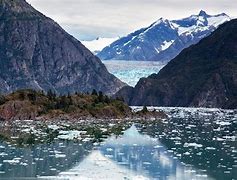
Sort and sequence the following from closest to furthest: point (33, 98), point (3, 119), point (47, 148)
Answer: point (47, 148)
point (3, 119)
point (33, 98)

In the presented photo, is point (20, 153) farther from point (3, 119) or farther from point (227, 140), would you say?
point (3, 119)

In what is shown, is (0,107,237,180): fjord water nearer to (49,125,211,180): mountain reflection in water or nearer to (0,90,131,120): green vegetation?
(49,125,211,180): mountain reflection in water

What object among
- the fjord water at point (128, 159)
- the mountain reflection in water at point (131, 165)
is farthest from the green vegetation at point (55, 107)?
the mountain reflection in water at point (131, 165)

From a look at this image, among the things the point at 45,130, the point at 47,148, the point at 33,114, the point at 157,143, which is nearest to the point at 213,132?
the point at 157,143

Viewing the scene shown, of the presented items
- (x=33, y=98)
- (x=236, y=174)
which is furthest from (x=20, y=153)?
(x=33, y=98)

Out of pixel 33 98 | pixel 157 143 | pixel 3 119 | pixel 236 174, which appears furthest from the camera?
pixel 33 98

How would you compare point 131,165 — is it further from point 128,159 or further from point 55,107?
point 55,107

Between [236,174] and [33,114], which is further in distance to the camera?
[33,114]

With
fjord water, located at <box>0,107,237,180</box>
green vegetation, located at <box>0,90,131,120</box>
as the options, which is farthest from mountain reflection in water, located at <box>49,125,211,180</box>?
green vegetation, located at <box>0,90,131,120</box>
